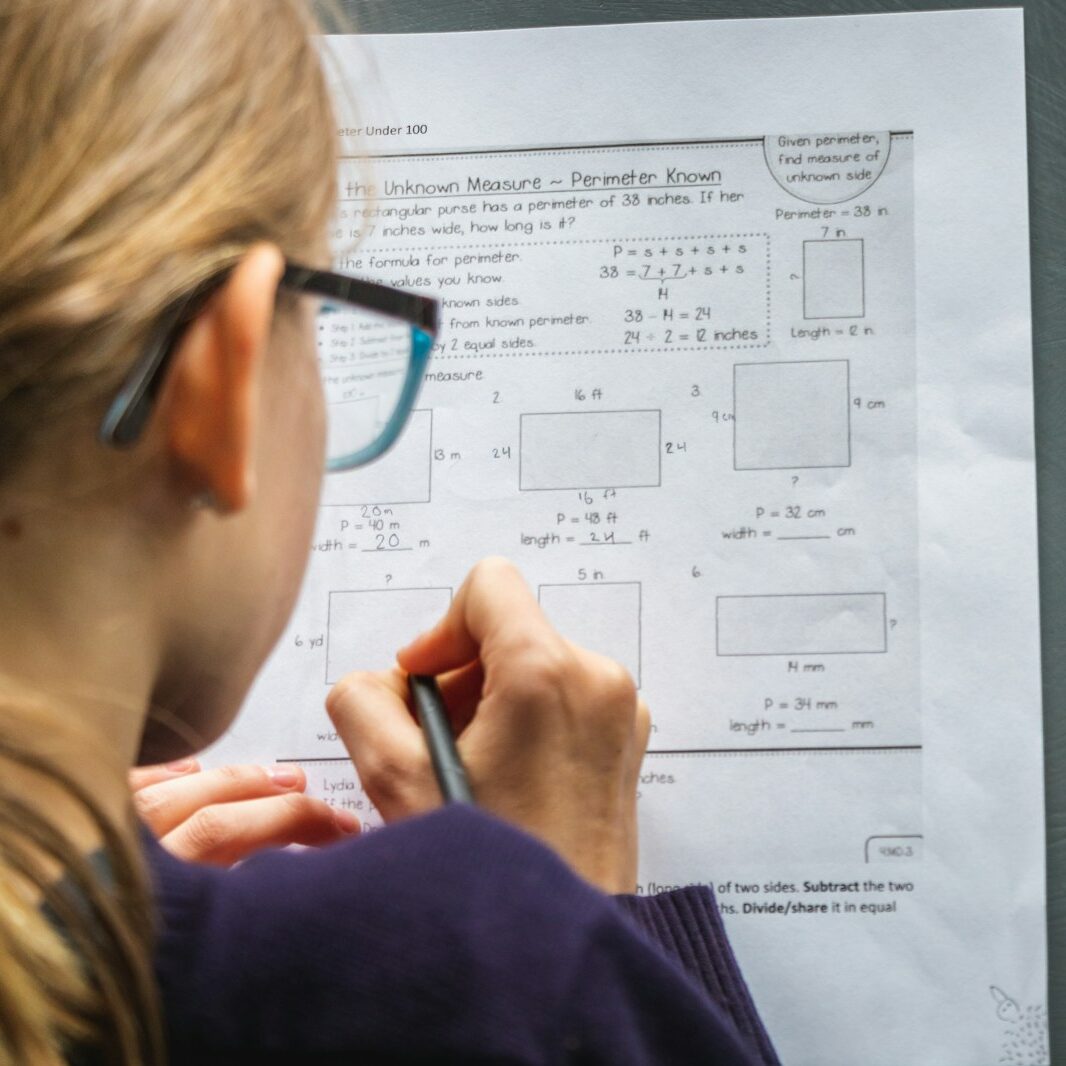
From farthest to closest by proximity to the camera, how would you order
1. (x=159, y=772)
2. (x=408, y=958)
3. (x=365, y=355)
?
(x=159, y=772), (x=365, y=355), (x=408, y=958)

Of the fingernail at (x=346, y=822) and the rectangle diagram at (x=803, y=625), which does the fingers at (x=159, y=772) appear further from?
the rectangle diagram at (x=803, y=625)

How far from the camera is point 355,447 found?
0.46 meters

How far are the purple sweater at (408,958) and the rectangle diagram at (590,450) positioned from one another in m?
0.24

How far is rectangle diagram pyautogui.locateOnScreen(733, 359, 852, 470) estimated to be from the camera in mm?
550

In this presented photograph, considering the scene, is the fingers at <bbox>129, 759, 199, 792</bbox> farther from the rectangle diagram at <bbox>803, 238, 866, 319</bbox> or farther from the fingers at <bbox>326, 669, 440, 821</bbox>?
the rectangle diagram at <bbox>803, 238, 866, 319</bbox>

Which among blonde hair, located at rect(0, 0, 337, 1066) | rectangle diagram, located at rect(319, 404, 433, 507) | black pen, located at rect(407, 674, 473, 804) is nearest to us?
blonde hair, located at rect(0, 0, 337, 1066)

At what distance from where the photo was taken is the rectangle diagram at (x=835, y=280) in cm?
56

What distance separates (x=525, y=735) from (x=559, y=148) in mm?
283

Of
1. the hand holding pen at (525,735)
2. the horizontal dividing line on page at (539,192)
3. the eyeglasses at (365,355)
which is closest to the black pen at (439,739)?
the hand holding pen at (525,735)

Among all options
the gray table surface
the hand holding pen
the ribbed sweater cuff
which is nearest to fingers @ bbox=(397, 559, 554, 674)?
the hand holding pen

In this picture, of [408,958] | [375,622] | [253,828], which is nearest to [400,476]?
[375,622]

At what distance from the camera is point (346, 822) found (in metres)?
0.55

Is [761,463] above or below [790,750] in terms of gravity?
above

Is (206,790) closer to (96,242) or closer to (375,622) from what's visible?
(375,622)
